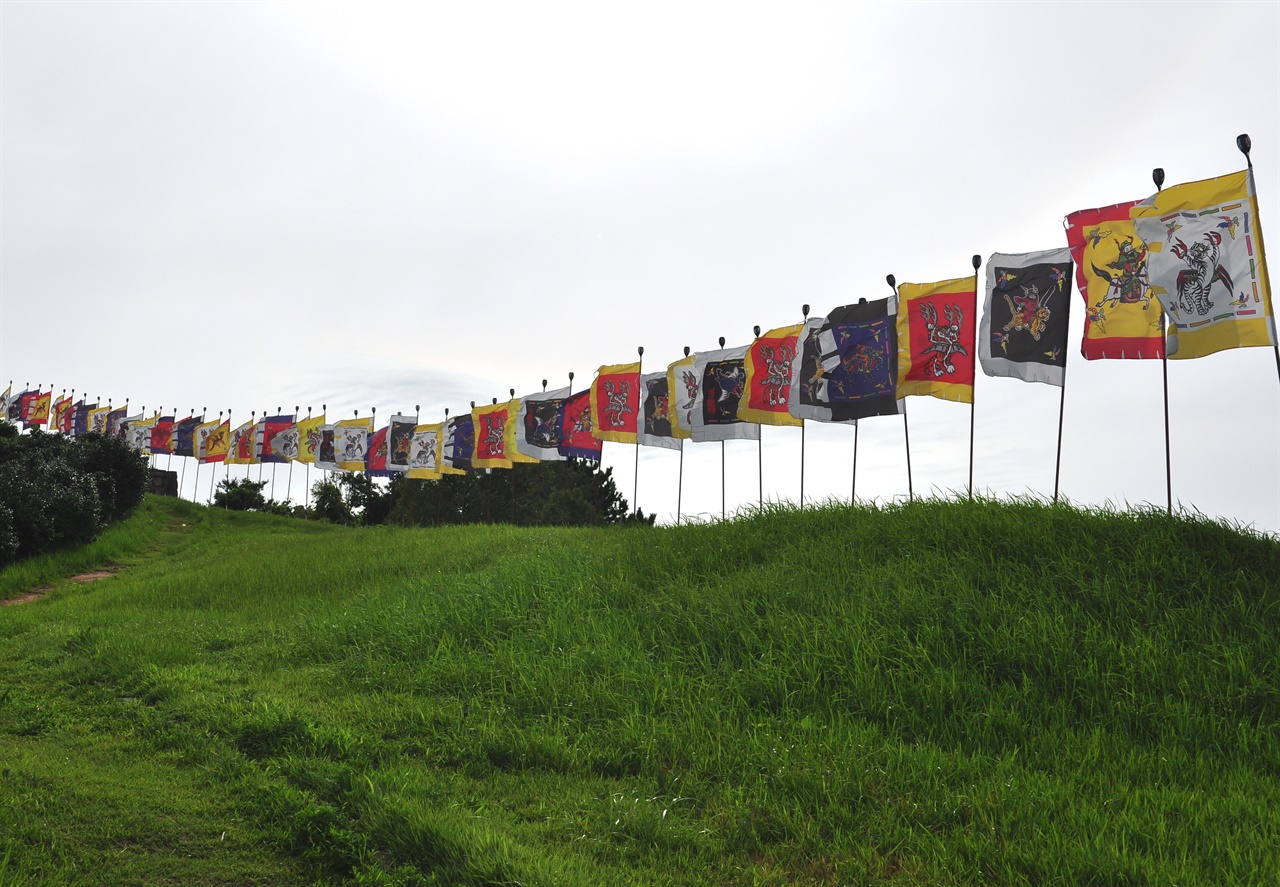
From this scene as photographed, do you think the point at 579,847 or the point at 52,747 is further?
the point at 52,747

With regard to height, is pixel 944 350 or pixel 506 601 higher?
pixel 944 350

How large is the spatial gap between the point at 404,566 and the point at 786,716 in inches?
333

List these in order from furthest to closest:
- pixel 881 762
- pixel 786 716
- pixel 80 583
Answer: pixel 80 583, pixel 786 716, pixel 881 762

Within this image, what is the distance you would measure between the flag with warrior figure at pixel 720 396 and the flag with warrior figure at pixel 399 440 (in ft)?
45.3

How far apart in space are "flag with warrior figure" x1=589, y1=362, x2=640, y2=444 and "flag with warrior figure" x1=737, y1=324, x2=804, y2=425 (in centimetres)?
419

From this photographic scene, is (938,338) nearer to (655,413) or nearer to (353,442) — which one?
(655,413)

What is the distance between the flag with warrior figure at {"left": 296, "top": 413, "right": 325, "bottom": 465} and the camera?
34.0 m

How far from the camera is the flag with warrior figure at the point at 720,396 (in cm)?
1930

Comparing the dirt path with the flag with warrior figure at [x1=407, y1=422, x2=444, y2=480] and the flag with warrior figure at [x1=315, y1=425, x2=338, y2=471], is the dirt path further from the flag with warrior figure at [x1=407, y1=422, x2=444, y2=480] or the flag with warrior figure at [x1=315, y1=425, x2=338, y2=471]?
the flag with warrior figure at [x1=315, y1=425, x2=338, y2=471]

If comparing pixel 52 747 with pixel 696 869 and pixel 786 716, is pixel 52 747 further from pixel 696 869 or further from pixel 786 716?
pixel 786 716

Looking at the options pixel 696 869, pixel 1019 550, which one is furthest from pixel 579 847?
pixel 1019 550

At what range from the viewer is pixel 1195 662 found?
6.54 meters

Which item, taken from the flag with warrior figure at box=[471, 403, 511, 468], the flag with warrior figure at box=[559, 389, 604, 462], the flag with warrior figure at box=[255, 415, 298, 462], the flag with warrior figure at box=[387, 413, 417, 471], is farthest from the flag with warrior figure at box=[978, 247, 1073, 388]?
the flag with warrior figure at box=[255, 415, 298, 462]

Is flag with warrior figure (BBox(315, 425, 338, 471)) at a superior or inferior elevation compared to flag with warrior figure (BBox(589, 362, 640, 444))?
inferior
